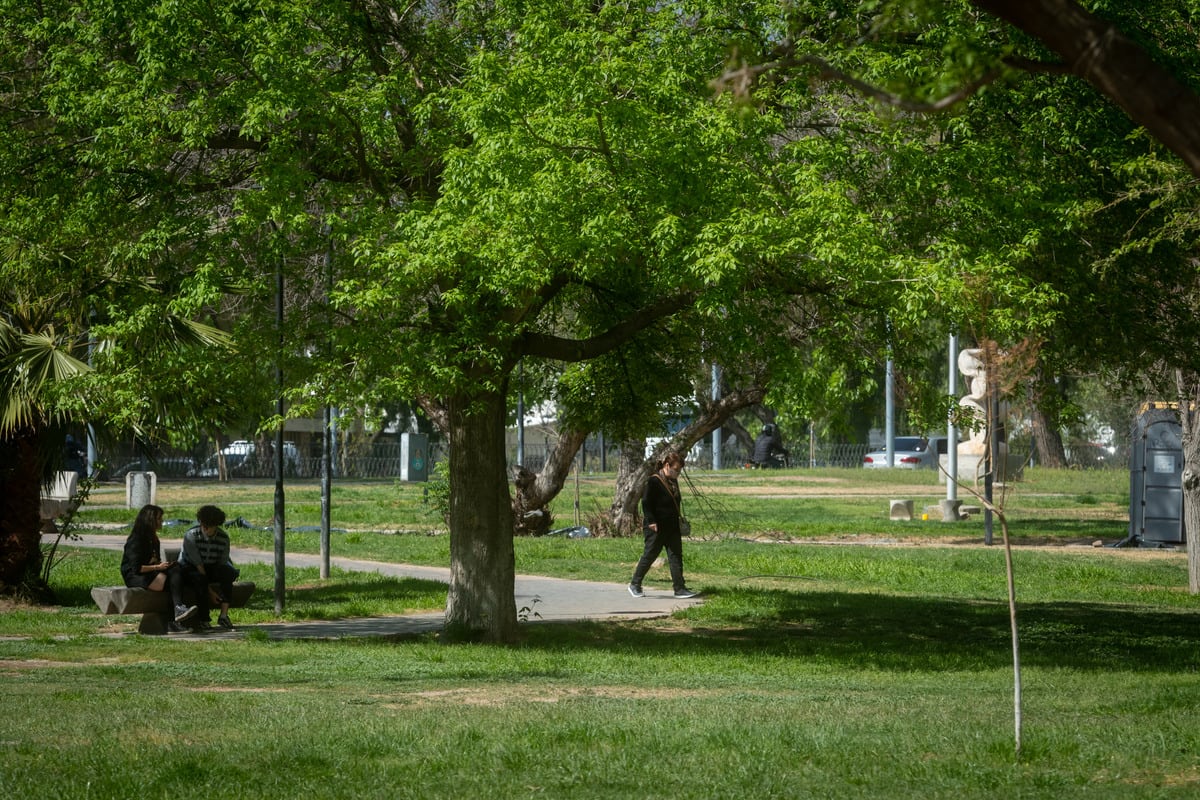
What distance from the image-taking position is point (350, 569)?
20.1 meters

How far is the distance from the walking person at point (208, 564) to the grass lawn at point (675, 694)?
838mm

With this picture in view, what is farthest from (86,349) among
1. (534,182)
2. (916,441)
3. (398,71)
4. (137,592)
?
(916,441)

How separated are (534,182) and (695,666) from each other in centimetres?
422

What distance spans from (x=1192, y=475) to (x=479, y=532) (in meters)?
9.93

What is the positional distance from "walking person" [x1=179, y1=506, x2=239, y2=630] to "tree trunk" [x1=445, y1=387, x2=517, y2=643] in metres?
2.47

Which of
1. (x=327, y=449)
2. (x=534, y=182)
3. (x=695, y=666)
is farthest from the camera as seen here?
(x=327, y=449)

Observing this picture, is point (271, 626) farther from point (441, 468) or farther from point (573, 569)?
point (441, 468)

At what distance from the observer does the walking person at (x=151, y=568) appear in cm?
1414

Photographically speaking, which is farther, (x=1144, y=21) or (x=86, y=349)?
(x=86, y=349)

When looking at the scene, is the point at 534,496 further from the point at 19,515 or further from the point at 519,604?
the point at 19,515

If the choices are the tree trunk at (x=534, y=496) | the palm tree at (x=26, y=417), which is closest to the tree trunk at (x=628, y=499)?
the tree trunk at (x=534, y=496)

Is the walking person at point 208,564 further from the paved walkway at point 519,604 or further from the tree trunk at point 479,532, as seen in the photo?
the tree trunk at point 479,532

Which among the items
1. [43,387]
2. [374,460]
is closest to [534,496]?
[43,387]

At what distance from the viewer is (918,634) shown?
14.8 metres
